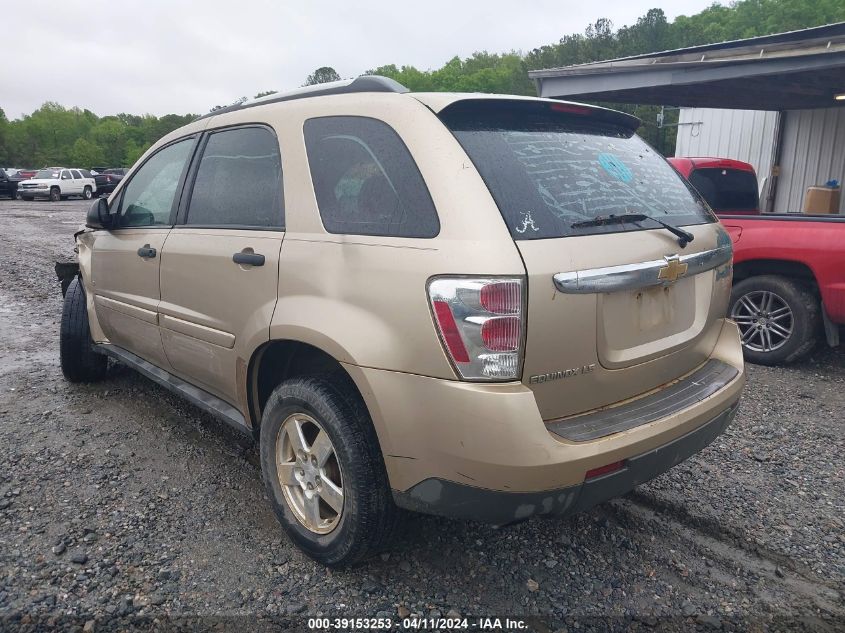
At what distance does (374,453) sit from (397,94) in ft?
4.50

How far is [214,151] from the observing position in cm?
320

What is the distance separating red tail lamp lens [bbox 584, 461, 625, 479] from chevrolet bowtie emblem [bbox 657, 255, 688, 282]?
695 mm

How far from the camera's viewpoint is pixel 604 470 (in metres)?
2.07

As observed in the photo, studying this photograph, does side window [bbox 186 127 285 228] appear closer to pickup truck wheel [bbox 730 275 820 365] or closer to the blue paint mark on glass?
the blue paint mark on glass

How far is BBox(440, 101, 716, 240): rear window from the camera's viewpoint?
2154mm

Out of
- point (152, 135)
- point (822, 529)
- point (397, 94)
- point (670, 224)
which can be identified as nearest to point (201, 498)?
point (397, 94)

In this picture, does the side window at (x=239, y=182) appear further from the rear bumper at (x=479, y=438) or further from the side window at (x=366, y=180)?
the rear bumper at (x=479, y=438)

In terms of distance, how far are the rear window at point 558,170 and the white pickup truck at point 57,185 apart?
1298 inches

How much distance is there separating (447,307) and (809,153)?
39.2 ft

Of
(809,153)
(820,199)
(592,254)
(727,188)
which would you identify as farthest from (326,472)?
(809,153)

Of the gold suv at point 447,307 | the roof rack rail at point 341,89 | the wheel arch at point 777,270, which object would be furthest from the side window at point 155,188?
the wheel arch at point 777,270

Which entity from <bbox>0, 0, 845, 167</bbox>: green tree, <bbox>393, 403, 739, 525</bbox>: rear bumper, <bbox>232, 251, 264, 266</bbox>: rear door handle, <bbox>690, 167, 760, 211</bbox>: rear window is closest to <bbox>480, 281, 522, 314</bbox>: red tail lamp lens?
<bbox>393, 403, 739, 525</bbox>: rear bumper

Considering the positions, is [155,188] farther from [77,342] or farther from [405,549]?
[405,549]

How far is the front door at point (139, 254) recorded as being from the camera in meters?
3.43
